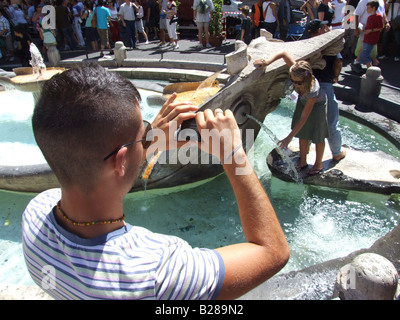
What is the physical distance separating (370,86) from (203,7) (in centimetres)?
635

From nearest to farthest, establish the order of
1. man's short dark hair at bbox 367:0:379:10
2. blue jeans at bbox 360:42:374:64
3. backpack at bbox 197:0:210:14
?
man's short dark hair at bbox 367:0:379:10, blue jeans at bbox 360:42:374:64, backpack at bbox 197:0:210:14

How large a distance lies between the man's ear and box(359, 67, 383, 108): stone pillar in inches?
221

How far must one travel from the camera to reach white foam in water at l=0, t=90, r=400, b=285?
2.90 m

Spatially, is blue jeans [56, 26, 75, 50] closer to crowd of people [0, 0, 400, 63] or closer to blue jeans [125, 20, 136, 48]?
crowd of people [0, 0, 400, 63]

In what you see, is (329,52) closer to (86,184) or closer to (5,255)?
(86,184)

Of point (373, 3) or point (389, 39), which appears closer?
point (373, 3)

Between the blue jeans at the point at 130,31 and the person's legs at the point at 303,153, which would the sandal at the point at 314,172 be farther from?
the blue jeans at the point at 130,31

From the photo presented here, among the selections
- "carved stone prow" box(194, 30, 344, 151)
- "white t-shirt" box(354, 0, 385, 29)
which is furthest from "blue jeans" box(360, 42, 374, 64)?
"carved stone prow" box(194, 30, 344, 151)

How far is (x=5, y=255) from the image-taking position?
3.00 m

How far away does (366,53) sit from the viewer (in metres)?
7.20

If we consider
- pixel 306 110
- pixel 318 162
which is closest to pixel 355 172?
pixel 318 162

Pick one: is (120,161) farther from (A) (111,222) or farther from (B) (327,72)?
(B) (327,72)
